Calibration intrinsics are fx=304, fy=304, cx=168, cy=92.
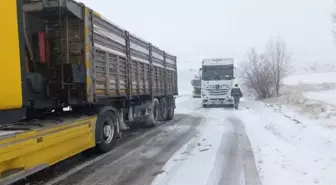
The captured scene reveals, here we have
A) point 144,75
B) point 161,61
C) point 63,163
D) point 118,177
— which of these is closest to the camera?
point 118,177

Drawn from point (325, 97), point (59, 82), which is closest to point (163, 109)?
point (59, 82)

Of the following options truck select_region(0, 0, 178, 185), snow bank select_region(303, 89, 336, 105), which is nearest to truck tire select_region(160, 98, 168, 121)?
truck select_region(0, 0, 178, 185)

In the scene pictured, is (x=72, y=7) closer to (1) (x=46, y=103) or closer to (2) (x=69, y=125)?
(1) (x=46, y=103)

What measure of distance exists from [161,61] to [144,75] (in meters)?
3.00

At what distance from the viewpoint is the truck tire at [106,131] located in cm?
695

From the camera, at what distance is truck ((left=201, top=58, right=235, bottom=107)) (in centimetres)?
2177

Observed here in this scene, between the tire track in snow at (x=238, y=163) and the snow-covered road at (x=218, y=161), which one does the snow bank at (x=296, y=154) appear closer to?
the snow-covered road at (x=218, y=161)

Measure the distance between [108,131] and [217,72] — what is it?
16.0 meters

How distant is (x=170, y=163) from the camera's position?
616cm

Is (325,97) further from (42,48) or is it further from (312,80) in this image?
(312,80)

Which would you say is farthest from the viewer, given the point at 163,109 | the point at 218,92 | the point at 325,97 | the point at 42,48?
the point at 218,92

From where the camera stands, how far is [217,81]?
21906mm

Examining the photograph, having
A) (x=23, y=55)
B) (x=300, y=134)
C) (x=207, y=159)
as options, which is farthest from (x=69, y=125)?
(x=300, y=134)

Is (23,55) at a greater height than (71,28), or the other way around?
(71,28)
